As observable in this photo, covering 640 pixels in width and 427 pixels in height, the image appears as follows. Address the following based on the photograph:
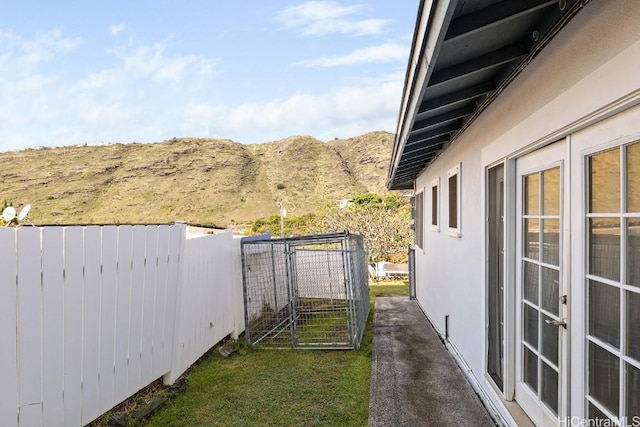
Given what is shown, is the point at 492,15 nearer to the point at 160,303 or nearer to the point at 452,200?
the point at 160,303

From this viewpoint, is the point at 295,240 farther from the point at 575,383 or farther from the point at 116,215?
the point at 116,215

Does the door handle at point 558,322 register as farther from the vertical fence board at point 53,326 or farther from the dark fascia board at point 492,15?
the vertical fence board at point 53,326

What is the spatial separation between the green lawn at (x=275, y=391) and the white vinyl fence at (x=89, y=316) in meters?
0.36

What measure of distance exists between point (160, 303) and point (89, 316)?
1.04 metres

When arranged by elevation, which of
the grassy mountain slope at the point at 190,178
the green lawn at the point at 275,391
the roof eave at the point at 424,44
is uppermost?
the grassy mountain slope at the point at 190,178

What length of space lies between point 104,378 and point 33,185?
139 feet

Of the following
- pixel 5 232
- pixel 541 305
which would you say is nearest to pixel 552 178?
pixel 541 305

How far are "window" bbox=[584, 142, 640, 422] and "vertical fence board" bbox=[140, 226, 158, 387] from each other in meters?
3.42

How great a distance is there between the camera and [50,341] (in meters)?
2.89

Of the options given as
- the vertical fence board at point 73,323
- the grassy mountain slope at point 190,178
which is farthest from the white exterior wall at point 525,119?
the grassy mountain slope at point 190,178

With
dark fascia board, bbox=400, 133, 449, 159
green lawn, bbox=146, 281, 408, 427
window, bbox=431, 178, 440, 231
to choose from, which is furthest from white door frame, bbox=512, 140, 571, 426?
window, bbox=431, 178, 440, 231

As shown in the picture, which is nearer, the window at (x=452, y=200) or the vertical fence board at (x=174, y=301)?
the vertical fence board at (x=174, y=301)

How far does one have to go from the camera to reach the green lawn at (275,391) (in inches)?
151

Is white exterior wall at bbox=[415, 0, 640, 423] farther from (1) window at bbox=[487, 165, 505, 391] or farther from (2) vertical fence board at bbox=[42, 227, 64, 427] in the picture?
(2) vertical fence board at bbox=[42, 227, 64, 427]
